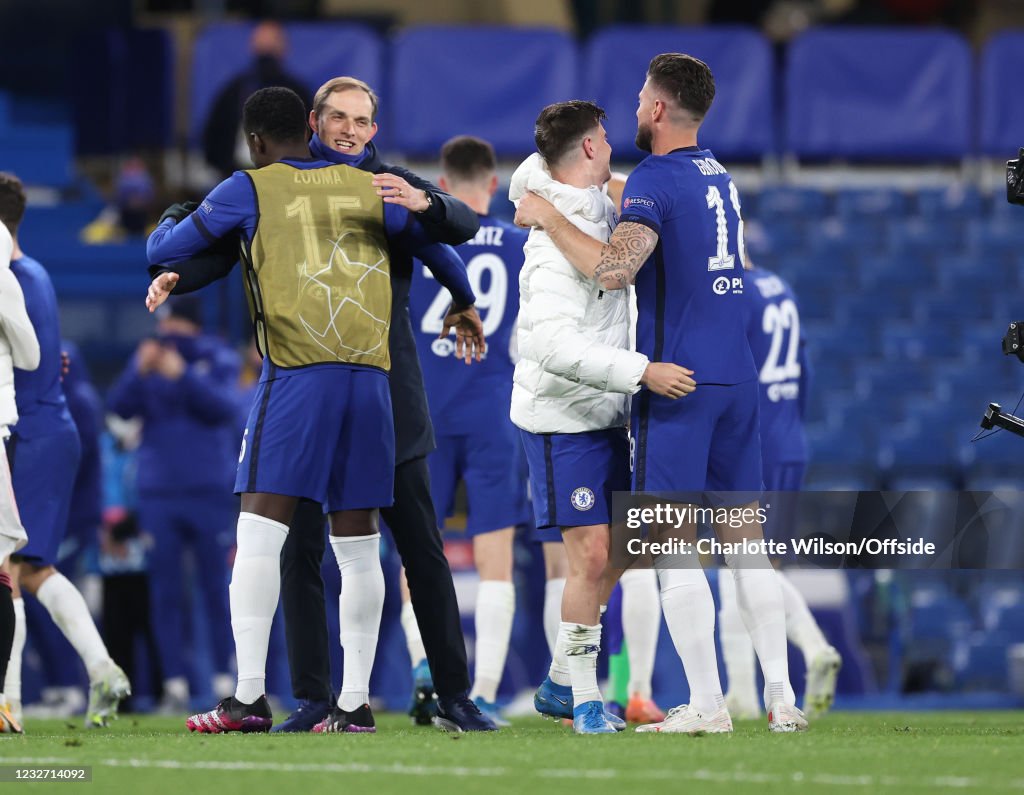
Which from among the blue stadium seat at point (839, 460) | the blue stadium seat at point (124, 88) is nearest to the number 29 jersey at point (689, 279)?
the blue stadium seat at point (839, 460)

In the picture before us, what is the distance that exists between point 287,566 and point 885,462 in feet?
24.8

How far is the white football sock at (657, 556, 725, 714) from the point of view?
6.25 meters

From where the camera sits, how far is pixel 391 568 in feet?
35.1

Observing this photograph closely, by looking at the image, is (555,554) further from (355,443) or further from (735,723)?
(355,443)

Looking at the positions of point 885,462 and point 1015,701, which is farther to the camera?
point 885,462

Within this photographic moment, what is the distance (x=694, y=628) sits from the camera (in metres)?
6.25

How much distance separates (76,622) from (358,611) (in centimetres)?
199

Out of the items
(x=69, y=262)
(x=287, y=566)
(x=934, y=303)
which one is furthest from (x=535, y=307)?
(x=934, y=303)

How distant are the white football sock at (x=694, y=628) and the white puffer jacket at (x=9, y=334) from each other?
2603mm

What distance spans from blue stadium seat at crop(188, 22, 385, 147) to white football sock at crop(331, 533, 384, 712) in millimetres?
10058

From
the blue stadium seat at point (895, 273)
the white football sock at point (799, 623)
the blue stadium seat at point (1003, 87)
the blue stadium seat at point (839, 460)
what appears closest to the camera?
the white football sock at point (799, 623)

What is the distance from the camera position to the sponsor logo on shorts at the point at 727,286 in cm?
632

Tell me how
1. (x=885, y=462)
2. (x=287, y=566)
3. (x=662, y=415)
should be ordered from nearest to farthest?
(x=662, y=415)
(x=287, y=566)
(x=885, y=462)

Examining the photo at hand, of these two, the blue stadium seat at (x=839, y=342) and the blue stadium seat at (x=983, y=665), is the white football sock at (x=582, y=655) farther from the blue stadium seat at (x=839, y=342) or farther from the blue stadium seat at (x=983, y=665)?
the blue stadium seat at (x=839, y=342)
